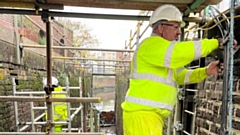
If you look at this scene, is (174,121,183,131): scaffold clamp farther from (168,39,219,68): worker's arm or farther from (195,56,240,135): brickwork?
(168,39,219,68): worker's arm

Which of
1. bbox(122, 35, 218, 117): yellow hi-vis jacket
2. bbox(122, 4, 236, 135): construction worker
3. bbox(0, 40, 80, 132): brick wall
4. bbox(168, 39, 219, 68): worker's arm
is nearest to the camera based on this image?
bbox(168, 39, 219, 68): worker's arm

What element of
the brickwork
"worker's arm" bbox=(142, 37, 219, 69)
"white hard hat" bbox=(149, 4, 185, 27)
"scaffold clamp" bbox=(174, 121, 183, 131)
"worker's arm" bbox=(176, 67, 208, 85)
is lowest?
"scaffold clamp" bbox=(174, 121, 183, 131)

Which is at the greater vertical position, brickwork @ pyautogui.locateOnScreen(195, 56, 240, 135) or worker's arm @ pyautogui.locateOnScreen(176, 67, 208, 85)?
worker's arm @ pyautogui.locateOnScreen(176, 67, 208, 85)

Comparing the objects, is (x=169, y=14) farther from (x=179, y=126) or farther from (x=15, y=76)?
(x=15, y=76)

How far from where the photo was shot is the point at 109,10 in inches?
86.7

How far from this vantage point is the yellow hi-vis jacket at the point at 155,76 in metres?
1.42

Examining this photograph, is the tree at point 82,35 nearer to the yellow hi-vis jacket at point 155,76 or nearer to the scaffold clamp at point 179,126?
the scaffold clamp at point 179,126

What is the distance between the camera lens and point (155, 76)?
1.58 meters

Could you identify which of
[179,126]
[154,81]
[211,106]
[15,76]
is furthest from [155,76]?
[15,76]

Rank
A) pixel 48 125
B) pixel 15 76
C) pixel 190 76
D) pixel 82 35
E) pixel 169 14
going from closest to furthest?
1. pixel 169 14
2. pixel 190 76
3. pixel 48 125
4. pixel 15 76
5. pixel 82 35

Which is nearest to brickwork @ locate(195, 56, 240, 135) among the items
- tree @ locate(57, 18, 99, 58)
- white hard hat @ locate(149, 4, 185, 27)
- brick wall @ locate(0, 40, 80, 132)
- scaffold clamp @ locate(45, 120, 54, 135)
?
white hard hat @ locate(149, 4, 185, 27)

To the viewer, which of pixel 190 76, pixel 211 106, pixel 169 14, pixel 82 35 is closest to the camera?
pixel 169 14

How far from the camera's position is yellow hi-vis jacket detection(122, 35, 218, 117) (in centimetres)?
142

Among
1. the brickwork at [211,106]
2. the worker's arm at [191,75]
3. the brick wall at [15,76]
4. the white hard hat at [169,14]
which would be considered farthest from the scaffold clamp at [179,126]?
the brick wall at [15,76]
